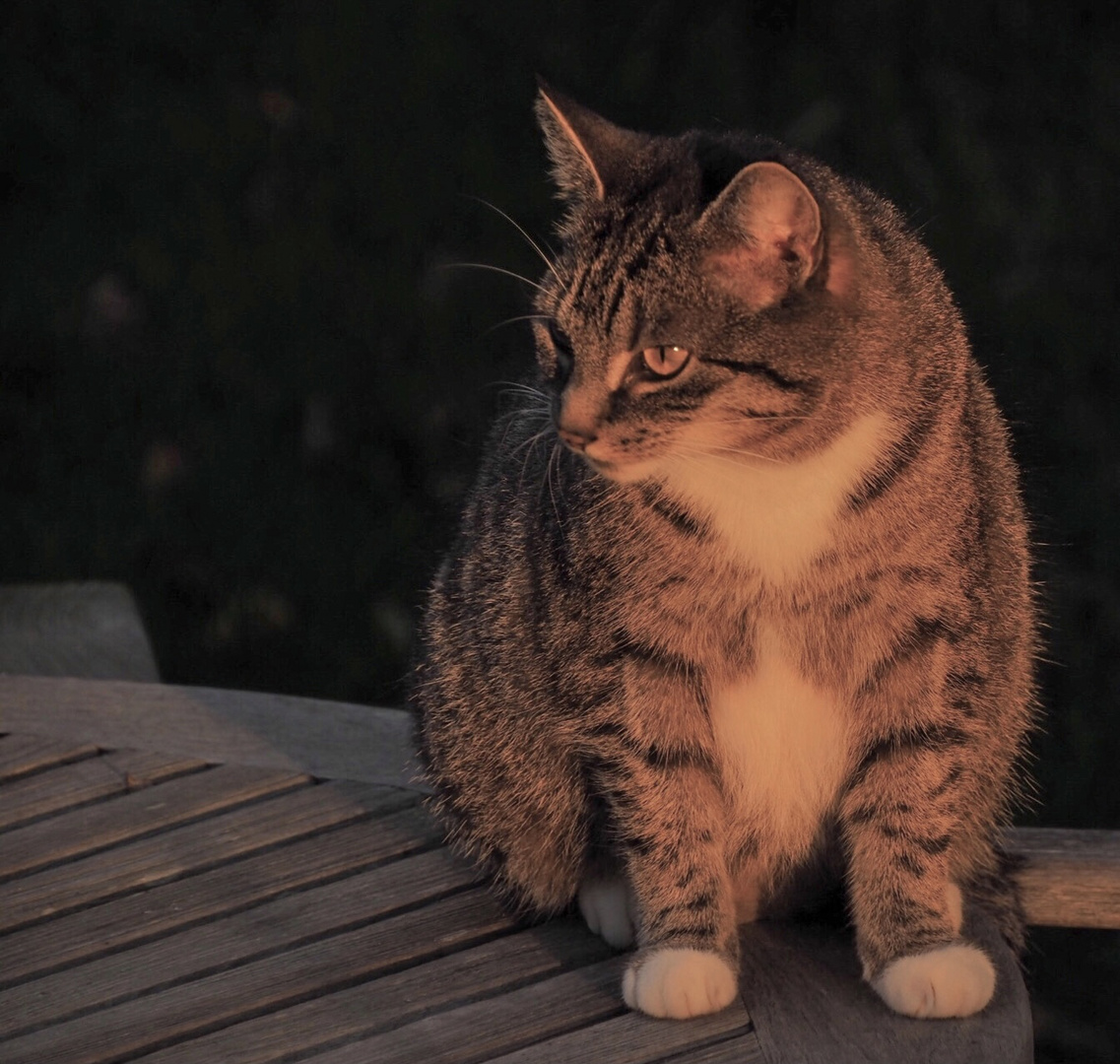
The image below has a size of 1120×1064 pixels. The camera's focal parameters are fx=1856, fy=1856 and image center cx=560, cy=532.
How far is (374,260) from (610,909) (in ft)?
9.19

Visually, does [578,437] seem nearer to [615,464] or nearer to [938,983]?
[615,464]

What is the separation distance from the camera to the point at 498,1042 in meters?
2.44

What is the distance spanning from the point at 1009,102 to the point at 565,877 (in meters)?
2.61

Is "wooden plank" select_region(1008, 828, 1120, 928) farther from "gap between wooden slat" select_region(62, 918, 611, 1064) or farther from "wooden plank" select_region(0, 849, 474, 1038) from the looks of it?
"wooden plank" select_region(0, 849, 474, 1038)

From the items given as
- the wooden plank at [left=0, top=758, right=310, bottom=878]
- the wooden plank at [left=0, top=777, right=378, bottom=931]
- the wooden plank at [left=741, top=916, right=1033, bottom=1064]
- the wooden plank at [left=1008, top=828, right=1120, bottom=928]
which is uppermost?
the wooden plank at [left=0, top=758, right=310, bottom=878]

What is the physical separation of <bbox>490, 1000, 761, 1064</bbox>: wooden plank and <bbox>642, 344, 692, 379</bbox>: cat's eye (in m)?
0.86

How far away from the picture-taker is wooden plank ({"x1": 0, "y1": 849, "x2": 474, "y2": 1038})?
8.58 ft

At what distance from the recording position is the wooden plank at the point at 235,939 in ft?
8.58

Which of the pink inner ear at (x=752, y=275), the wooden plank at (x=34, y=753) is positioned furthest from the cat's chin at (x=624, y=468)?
the wooden plank at (x=34, y=753)

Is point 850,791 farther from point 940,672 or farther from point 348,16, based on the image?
point 348,16

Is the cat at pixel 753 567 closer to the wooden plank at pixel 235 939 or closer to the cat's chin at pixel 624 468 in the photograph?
the cat's chin at pixel 624 468

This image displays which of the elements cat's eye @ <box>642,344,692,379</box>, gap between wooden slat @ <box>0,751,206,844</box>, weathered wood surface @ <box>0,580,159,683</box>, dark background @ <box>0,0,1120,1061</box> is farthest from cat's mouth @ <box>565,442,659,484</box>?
dark background @ <box>0,0,1120,1061</box>

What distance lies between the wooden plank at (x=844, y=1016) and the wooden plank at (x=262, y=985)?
1.41 ft

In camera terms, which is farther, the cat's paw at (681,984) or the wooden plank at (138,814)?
the wooden plank at (138,814)
